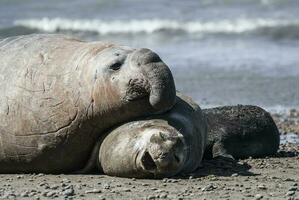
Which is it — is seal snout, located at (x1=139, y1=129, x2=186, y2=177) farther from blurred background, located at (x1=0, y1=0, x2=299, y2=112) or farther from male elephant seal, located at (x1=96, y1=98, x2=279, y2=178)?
blurred background, located at (x1=0, y1=0, x2=299, y2=112)

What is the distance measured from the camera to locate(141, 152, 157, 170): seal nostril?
292 inches

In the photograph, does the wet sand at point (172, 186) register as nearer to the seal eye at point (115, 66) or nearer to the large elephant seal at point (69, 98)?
the large elephant seal at point (69, 98)

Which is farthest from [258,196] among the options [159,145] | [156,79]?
[156,79]

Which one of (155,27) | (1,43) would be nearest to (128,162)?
(1,43)

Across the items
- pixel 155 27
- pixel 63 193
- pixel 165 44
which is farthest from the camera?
pixel 155 27

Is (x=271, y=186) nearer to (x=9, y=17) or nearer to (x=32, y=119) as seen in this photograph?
(x=32, y=119)

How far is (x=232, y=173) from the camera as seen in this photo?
8.22 m

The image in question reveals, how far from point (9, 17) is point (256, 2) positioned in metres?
7.05

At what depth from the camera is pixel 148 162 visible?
748 cm

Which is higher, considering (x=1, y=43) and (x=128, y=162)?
(x=1, y=43)

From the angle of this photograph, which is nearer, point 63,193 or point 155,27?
point 63,193

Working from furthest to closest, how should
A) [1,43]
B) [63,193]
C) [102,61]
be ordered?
[1,43]
[102,61]
[63,193]

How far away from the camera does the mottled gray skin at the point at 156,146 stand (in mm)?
7336

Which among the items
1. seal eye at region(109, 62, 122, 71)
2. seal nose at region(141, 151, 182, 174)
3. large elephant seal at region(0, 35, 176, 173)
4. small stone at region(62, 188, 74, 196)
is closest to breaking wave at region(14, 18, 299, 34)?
large elephant seal at region(0, 35, 176, 173)
